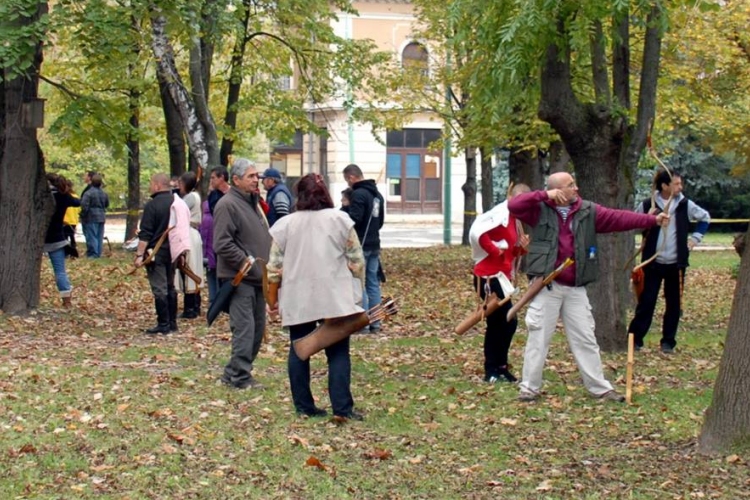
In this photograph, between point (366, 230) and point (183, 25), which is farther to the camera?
point (183, 25)

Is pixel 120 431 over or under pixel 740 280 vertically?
under

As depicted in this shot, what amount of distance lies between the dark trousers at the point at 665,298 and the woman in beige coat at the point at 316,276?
4880 mm

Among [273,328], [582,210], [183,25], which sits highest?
[183,25]

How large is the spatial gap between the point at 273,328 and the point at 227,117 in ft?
40.0

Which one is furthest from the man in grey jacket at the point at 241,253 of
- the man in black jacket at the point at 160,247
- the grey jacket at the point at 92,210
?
the grey jacket at the point at 92,210

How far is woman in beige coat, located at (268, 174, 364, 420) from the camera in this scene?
30.3ft

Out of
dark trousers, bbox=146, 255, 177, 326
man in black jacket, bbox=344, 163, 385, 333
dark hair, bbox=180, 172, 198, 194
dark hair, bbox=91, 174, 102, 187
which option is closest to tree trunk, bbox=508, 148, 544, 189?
dark hair, bbox=91, 174, 102, 187

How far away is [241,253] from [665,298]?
505 cm

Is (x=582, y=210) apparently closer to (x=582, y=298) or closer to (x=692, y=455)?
(x=582, y=298)

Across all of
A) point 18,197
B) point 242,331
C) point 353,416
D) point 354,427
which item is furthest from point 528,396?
point 18,197

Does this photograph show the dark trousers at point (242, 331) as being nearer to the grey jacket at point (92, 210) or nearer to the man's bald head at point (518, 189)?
the man's bald head at point (518, 189)

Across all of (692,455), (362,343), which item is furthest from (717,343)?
(692,455)

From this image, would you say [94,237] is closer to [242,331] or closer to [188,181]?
[188,181]

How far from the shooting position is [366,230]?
1452cm
